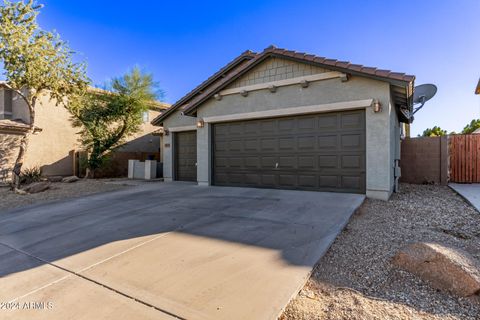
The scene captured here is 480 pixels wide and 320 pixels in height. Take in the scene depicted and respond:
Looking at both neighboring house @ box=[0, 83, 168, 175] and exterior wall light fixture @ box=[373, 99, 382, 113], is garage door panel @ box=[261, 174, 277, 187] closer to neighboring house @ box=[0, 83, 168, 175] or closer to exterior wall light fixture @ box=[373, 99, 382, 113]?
exterior wall light fixture @ box=[373, 99, 382, 113]

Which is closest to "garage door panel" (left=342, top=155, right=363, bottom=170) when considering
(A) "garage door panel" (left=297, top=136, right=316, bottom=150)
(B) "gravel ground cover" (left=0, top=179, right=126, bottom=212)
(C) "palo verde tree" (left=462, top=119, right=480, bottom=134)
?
(A) "garage door panel" (left=297, top=136, right=316, bottom=150)

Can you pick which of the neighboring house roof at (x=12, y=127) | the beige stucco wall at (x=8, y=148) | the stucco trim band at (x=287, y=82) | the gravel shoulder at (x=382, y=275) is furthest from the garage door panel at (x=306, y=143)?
the beige stucco wall at (x=8, y=148)

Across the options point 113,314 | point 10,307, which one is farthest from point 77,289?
point 113,314

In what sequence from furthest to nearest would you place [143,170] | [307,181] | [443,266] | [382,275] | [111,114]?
[111,114] → [143,170] → [307,181] → [382,275] → [443,266]

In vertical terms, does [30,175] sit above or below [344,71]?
below

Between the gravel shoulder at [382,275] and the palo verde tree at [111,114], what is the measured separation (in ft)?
46.2

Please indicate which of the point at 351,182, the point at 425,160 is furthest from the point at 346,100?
the point at 425,160

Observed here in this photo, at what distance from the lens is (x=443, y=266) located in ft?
9.82

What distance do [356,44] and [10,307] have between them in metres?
13.1

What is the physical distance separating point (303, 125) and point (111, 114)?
1183 centimetres

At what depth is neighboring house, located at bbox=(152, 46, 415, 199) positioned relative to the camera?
719 cm

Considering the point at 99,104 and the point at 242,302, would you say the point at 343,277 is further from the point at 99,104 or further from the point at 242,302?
the point at 99,104

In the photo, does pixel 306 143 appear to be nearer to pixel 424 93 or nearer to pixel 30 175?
pixel 424 93

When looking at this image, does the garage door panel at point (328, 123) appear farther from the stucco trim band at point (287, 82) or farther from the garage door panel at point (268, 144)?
the garage door panel at point (268, 144)
